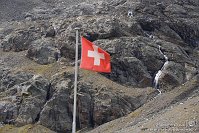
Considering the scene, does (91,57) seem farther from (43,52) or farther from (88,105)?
(43,52)

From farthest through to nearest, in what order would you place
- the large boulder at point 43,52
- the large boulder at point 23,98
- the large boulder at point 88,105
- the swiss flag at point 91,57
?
the large boulder at point 43,52 < the large boulder at point 23,98 < the large boulder at point 88,105 < the swiss flag at point 91,57

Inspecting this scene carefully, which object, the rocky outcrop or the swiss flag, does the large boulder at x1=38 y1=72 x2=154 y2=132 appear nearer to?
the rocky outcrop

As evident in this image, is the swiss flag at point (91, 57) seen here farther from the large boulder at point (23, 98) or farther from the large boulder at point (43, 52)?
the large boulder at point (43, 52)

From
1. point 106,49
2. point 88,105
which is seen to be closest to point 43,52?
point 106,49

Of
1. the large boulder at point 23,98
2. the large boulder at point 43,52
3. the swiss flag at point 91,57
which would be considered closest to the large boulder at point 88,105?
the large boulder at point 23,98

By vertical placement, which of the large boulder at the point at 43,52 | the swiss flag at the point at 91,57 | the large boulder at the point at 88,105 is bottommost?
the large boulder at the point at 88,105

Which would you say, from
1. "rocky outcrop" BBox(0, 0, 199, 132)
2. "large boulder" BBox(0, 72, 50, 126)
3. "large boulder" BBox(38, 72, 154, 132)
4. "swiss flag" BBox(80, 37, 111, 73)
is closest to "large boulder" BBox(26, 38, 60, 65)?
"rocky outcrop" BBox(0, 0, 199, 132)

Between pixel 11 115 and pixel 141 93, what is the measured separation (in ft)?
46.7

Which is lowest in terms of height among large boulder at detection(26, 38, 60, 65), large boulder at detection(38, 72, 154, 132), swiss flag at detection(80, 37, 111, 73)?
large boulder at detection(38, 72, 154, 132)

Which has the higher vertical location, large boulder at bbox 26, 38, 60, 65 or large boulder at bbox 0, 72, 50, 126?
large boulder at bbox 26, 38, 60, 65

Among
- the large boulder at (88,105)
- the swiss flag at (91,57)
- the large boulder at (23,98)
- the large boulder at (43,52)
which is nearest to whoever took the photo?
the swiss flag at (91,57)

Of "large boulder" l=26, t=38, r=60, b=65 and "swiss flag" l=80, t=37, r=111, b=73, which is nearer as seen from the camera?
"swiss flag" l=80, t=37, r=111, b=73

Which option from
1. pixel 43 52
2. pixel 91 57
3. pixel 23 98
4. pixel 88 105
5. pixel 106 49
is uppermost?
pixel 91 57

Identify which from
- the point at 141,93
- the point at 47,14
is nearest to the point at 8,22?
the point at 47,14
